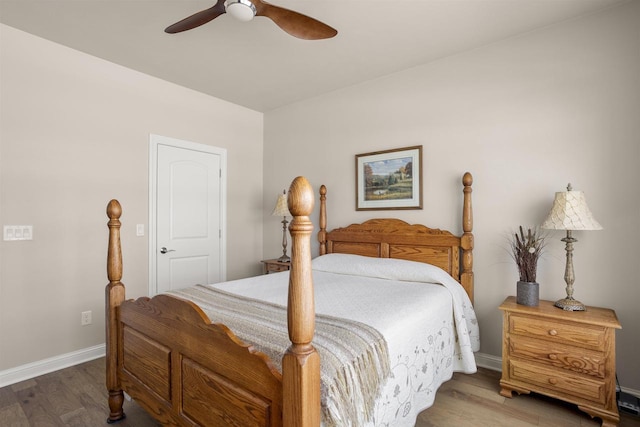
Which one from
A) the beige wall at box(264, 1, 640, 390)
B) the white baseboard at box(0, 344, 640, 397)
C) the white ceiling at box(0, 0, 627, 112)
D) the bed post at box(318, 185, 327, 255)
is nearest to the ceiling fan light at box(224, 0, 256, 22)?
the white ceiling at box(0, 0, 627, 112)

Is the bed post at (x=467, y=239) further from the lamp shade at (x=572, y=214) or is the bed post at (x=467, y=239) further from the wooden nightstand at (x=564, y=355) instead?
the lamp shade at (x=572, y=214)

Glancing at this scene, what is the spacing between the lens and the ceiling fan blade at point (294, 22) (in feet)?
5.87

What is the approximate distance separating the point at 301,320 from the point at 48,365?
2833 mm

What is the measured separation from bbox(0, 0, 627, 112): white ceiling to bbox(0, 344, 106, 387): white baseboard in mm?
2569

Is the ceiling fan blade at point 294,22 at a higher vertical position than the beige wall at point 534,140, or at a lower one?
higher

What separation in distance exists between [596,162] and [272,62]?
2651mm

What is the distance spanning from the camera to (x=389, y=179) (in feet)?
10.5

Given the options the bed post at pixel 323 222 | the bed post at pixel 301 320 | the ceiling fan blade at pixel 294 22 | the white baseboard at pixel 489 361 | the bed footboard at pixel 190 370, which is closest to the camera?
the bed post at pixel 301 320

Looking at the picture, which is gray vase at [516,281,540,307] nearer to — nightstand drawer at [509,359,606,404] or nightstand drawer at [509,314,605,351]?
nightstand drawer at [509,314,605,351]

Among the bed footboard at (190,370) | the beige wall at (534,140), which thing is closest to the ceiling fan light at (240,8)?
the bed footboard at (190,370)

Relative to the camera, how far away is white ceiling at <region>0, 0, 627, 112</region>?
86.0 inches

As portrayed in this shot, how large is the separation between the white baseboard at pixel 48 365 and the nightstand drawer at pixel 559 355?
333cm

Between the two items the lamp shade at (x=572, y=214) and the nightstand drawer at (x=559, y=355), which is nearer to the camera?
the nightstand drawer at (x=559, y=355)

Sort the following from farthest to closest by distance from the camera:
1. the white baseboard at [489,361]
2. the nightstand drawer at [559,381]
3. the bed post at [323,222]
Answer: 1. the bed post at [323,222]
2. the white baseboard at [489,361]
3. the nightstand drawer at [559,381]
